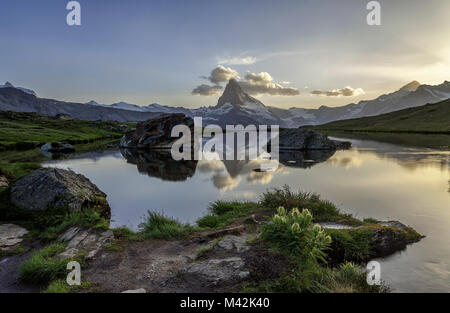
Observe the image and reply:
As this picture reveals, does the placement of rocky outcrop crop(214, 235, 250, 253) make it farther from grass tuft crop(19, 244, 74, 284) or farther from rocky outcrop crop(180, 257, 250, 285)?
grass tuft crop(19, 244, 74, 284)

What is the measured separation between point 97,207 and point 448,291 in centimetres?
1705

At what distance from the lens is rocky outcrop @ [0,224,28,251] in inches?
451

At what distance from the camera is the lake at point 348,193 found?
1006 cm

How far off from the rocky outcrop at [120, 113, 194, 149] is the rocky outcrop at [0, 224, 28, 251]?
6226 centimetres

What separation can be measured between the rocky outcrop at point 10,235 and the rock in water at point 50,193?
4.64ft

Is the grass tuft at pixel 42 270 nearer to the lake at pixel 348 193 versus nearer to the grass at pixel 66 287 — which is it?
the grass at pixel 66 287

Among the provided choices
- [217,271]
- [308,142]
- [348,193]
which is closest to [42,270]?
[217,271]

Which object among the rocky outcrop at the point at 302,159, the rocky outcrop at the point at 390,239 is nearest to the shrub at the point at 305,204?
the rocky outcrop at the point at 390,239

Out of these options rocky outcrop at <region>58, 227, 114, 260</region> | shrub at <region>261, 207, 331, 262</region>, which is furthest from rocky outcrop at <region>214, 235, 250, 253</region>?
rocky outcrop at <region>58, 227, 114, 260</region>

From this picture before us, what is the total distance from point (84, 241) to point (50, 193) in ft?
18.0

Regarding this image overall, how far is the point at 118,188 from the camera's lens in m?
26.1

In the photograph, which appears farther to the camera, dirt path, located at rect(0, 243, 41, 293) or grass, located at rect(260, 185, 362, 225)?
grass, located at rect(260, 185, 362, 225)

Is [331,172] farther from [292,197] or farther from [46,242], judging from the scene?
[46,242]

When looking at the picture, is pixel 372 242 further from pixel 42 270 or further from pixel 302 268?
pixel 42 270
